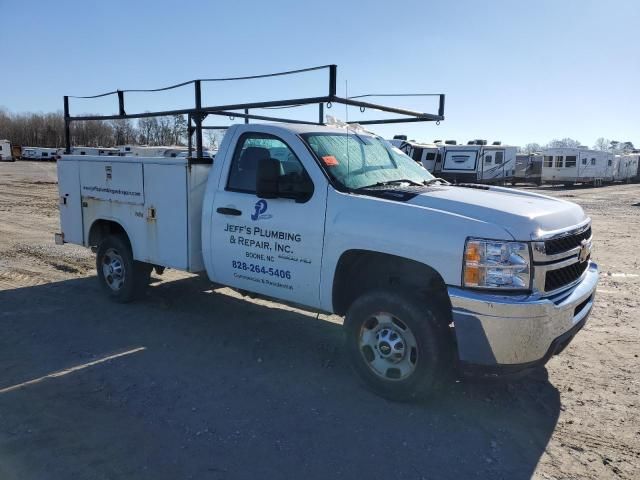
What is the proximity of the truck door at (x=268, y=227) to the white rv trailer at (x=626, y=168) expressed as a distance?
4636 centimetres

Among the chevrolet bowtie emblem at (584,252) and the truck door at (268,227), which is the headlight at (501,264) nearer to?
the chevrolet bowtie emblem at (584,252)

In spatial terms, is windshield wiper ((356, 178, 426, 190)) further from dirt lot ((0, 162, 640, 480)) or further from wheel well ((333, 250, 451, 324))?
dirt lot ((0, 162, 640, 480))

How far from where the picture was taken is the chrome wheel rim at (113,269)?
6495mm

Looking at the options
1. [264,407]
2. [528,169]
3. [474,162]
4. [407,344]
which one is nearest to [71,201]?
[264,407]

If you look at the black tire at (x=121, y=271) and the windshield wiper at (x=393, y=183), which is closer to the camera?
the windshield wiper at (x=393, y=183)

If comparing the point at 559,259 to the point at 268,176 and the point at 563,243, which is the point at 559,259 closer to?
the point at 563,243

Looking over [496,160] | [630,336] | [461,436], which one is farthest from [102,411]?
[496,160]

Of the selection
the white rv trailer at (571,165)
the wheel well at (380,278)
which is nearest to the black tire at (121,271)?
the wheel well at (380,278)

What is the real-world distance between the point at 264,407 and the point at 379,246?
4.96ft

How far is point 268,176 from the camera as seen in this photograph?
Result: 437 cm

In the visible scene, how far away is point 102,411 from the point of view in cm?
380

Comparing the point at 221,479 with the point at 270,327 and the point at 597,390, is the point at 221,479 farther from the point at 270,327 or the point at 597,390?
the point at 597,390

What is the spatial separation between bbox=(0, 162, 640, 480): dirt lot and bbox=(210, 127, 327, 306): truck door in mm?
766

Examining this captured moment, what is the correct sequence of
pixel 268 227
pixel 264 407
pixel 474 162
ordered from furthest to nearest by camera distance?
pixel 474 162 < pixel 268 227 < pixel 264 407
